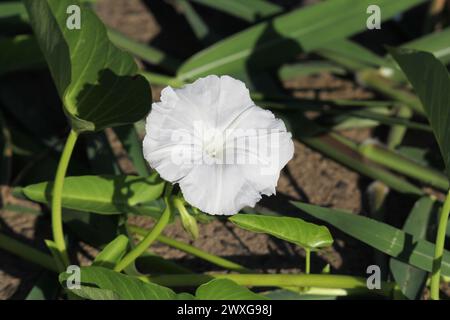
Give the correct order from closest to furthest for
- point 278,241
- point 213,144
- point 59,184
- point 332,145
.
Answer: point 213,144 < point 59,184 < point 278,241 < point 332,145

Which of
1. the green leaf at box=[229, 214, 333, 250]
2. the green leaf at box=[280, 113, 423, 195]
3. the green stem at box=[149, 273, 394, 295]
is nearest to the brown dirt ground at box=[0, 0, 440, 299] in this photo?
the green leaf at box=[280, 113, 423, 195]

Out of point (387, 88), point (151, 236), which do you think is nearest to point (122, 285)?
point (151, 236)

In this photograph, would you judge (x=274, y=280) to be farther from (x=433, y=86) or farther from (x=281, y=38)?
(x=281, y=38)

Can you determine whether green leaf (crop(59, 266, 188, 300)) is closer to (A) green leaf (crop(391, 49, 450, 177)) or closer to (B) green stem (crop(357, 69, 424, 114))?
(A) green leaf (crop(391, 49, 450, 177))

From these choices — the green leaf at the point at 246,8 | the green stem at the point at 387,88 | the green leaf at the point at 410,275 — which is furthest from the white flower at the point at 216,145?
the green leaf at the point at 246,8
